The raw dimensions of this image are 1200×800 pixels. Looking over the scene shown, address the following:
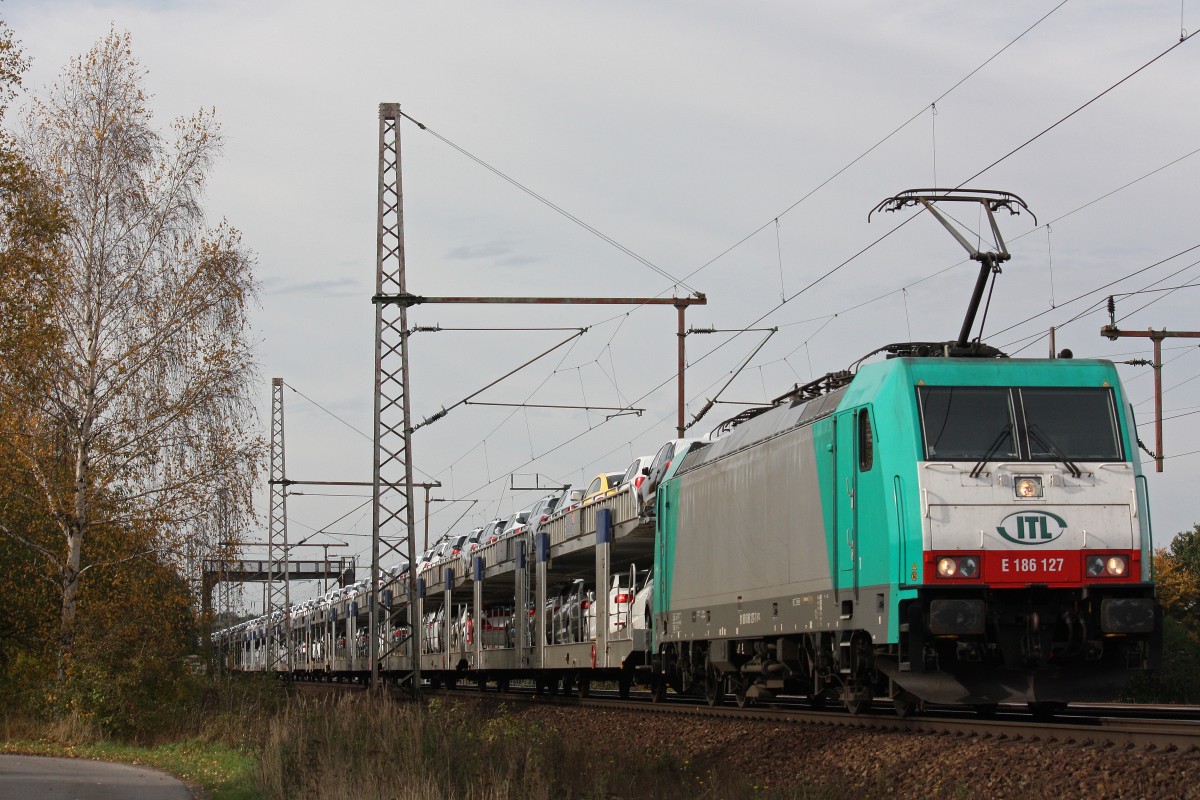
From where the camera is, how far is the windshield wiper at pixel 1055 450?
1334 cm

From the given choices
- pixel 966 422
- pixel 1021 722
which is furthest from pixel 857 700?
pixel 966 422

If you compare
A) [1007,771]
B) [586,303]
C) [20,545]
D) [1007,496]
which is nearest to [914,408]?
[1007,496]

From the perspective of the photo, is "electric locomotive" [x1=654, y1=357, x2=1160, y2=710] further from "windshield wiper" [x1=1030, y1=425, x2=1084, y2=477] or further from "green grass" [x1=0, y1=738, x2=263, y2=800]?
"green grass" [x1=0, y1=738, x2=263, y2=800]

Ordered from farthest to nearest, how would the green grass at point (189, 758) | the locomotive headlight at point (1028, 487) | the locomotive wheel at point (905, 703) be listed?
the green grass at point (189, 758), the locomotive wheel at point (905, 703), the locomotive headlight at point (1028, 487)

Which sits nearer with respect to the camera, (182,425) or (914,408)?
(914,408)

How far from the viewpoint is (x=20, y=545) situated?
83.2ft

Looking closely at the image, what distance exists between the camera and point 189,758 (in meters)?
18.9

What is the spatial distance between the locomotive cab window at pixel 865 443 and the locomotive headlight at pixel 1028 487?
55.1 inches

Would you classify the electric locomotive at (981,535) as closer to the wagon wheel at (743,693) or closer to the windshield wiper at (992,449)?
the windshield wiper at (992,449)

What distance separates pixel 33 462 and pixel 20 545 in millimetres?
2457

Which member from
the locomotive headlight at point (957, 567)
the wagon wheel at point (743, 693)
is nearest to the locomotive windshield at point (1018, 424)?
the locomotive headlight at point (957, 567)

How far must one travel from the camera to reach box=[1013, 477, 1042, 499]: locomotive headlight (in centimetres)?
1321

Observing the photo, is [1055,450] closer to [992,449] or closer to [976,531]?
[992,449]

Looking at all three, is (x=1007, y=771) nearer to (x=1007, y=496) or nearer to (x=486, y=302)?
(x=1007, y=496)
